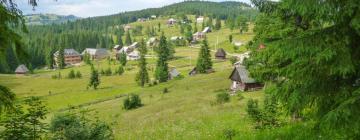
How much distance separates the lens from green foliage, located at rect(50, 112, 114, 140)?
1170cm

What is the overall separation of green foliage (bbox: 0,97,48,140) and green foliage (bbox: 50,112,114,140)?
2.38 ft

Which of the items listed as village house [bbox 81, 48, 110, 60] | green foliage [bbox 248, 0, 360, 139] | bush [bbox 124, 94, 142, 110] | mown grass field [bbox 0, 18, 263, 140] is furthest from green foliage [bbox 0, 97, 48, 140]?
village house [bbox 81, 48, 110, 60]

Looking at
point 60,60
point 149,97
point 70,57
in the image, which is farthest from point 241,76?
point 70,57

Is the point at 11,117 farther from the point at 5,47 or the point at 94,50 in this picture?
the point at 94,50

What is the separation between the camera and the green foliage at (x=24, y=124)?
10320 millimetres

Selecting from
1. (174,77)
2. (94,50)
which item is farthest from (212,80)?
(94,50)

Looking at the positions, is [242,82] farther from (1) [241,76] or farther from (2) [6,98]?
(2) [6,98]

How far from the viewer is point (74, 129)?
11.8 metres

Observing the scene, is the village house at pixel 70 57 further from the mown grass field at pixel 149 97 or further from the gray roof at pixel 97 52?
the mown grass field at pixel 149 97

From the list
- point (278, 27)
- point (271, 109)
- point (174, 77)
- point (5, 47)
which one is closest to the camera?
point (5, 47)

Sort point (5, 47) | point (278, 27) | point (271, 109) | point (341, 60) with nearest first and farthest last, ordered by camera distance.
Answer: point (5, 47)
point (341, 60)
point (271, 109)
point (278, 27)

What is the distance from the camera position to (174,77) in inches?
3986

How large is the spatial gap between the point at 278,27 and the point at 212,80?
53.6 m

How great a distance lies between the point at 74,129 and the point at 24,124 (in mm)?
1515
